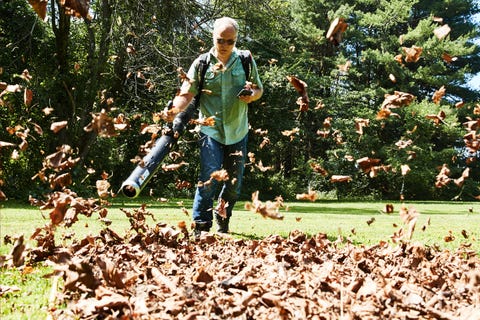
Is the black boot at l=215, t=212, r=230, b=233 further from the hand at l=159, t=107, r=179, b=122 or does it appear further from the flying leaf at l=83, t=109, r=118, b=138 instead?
the flying leaf at l=83, t=109, r=118, b=138

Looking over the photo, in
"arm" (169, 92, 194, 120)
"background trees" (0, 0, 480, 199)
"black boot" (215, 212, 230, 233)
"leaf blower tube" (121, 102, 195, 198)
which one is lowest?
"black boot" (215, 212, 230, 233)

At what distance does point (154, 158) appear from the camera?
420cm

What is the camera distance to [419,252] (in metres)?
3.30

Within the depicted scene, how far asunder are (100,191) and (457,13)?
33.6 m

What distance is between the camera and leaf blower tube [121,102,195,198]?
3889 mm

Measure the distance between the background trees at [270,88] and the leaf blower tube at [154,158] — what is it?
1.17 ft

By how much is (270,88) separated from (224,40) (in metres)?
18.3

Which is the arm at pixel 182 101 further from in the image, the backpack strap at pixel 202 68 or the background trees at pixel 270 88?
the background trees at pixel 270 88

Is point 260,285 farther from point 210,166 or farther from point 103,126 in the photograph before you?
point 210,166

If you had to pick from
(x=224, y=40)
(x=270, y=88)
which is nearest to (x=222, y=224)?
(x=224, y=40)

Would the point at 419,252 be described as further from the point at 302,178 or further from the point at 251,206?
the point at 302,178

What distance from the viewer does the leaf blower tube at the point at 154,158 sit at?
389 cm

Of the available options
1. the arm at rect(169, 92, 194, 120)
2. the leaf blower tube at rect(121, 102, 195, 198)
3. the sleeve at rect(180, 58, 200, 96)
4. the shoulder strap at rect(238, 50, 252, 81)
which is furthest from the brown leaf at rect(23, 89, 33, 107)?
the shoulder strap at rect(238, 50, 252, 81)

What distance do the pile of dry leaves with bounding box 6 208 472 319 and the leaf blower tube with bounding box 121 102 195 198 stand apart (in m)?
0.56
